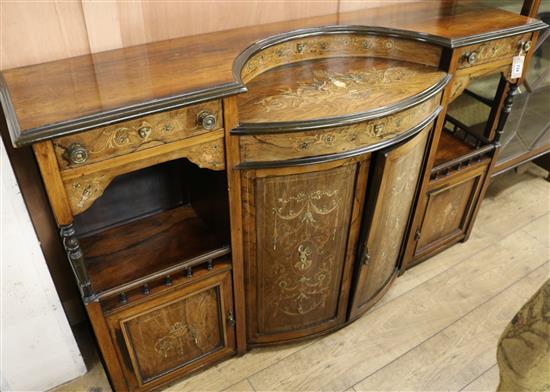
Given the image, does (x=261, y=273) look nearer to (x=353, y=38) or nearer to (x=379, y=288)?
(x=379, y=288)

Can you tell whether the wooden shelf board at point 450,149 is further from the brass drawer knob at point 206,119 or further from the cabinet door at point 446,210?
the brass drawer knob at point 206,119

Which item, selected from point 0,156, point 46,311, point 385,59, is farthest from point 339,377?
point 0,156

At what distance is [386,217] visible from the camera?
4.69 feet

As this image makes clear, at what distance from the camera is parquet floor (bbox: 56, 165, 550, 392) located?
58.9 inches

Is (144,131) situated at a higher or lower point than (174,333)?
higher

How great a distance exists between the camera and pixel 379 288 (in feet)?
5.52

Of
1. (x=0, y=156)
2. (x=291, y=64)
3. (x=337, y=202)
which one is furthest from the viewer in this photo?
(x=291, y=64)

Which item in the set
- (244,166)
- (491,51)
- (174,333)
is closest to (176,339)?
(174,333)

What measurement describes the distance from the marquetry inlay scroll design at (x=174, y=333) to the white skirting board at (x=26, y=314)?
0.26 m

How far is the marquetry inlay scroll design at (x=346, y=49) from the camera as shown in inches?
52.8

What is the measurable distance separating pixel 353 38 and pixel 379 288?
0.87 meters

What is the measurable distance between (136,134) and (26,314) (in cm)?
70

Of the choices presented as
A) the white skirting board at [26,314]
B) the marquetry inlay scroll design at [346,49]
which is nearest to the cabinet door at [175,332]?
the white skirting board at [26,314]

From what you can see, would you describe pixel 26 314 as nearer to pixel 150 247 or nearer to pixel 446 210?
pixel 150 247
